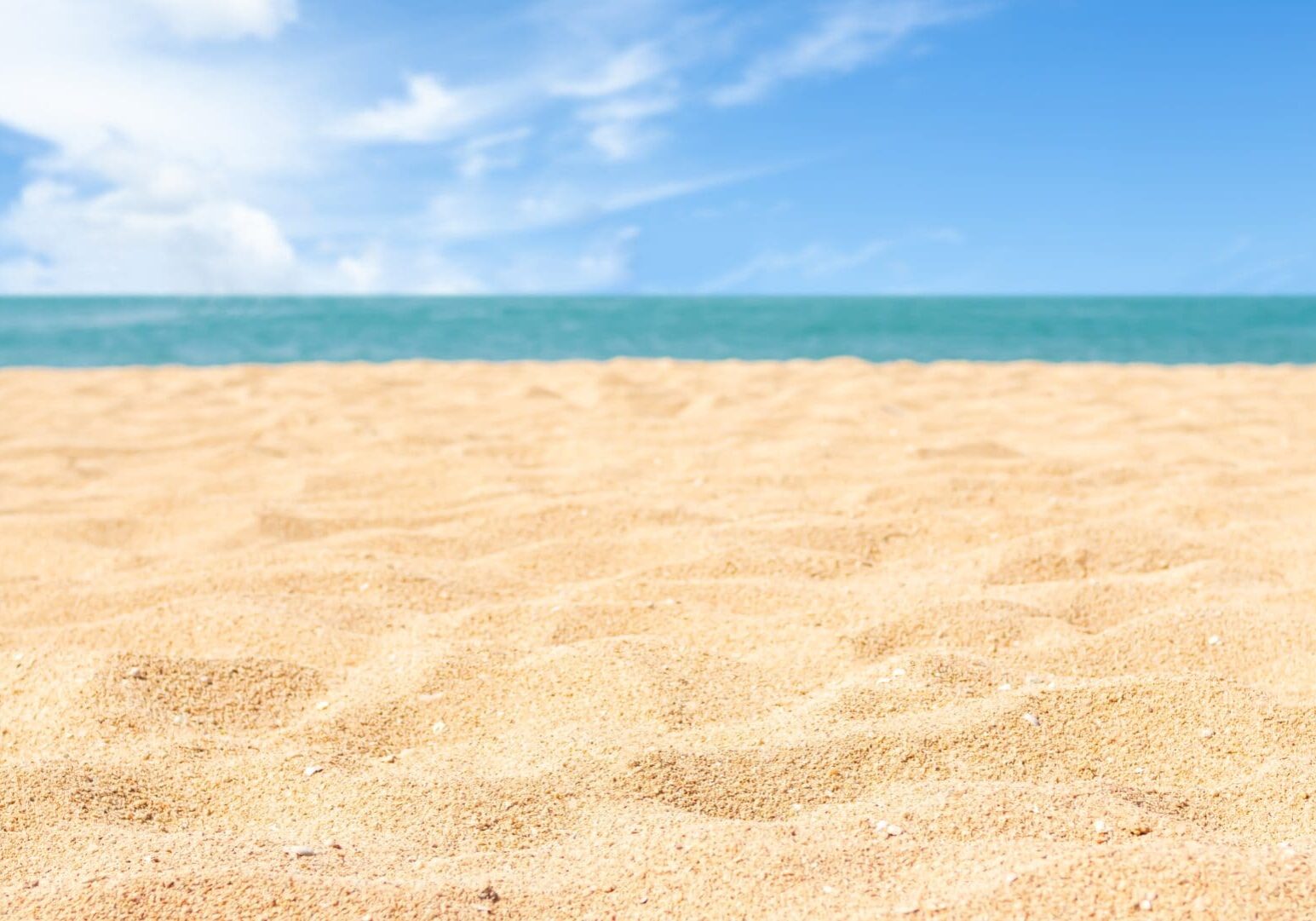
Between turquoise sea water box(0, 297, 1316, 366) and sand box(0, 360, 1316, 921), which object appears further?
turquoise sea water box(0, 297, 1316, 366)

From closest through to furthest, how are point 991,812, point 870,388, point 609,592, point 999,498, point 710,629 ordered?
point 991,812
point 710,629
point 609,592
point 999,498
point 870,388

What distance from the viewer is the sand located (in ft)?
3.63

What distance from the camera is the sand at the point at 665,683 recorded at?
1.11 metres

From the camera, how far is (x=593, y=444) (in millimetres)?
3486

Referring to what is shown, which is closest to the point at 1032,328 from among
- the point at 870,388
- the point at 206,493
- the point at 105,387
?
the point at 870,388

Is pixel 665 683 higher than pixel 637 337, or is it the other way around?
pixel 637 337

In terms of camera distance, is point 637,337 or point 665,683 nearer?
point 665,683

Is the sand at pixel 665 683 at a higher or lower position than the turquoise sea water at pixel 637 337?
lower

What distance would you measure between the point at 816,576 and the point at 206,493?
174cm

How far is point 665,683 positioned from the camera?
5.18 feet

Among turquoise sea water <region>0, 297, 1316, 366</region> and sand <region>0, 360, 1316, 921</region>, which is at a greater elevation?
turquoise sea water <region>0, 297, 1316, 366</region>

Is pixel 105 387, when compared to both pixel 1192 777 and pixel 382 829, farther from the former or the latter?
pixel 1192 777

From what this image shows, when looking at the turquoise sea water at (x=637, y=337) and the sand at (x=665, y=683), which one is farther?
the turquoise sea water at (x=637, y=337)

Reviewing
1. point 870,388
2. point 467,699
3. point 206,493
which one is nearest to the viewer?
point 467,699
